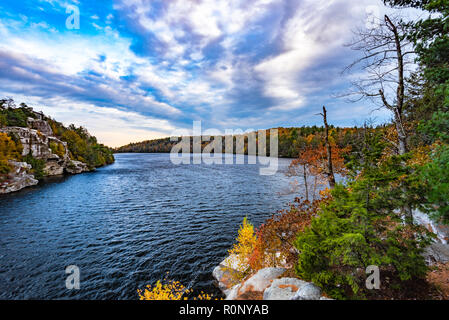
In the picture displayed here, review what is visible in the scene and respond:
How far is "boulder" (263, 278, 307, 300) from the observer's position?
6.41 meters

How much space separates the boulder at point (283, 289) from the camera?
6410 mm

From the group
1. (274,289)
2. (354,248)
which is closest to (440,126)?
(354,248)

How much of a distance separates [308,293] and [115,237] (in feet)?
64.0

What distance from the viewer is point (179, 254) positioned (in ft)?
53.3

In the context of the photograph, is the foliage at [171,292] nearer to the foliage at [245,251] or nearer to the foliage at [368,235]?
the foliage at [245,251]

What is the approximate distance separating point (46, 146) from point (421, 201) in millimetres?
80701

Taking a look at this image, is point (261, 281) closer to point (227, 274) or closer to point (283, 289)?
point (283, 289)

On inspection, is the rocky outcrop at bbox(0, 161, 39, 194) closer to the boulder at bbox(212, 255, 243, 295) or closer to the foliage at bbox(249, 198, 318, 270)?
the boulder at bbox(212, 255, 243, 295)

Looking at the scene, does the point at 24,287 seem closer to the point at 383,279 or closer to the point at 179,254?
the point at 179,254

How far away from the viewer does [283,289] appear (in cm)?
668

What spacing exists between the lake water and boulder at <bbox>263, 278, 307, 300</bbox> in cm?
697

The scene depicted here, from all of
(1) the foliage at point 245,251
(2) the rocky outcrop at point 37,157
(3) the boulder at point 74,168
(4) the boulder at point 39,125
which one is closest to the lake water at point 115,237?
(1) the foliage at point 245,251

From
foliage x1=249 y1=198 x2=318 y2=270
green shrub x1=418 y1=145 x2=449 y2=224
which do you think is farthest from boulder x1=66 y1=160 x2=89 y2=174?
green shrub x1=418 y1=145 x2=449 y2=224
